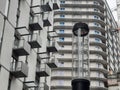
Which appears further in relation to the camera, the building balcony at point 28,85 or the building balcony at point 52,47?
the building balcony at point 52,47

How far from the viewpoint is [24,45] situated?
2427 centimetres

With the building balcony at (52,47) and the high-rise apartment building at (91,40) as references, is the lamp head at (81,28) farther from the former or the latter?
the high-rise apartment building at (91,40)

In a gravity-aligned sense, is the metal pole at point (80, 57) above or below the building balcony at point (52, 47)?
below

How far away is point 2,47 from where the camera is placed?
2189 centimetres

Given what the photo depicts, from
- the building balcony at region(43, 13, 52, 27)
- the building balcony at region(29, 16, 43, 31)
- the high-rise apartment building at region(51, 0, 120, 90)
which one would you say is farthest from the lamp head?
the high-rise apartment building at region(51, 0, 120, 90)

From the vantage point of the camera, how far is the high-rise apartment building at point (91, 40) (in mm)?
71750

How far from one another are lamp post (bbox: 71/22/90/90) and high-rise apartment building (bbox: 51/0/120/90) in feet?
210

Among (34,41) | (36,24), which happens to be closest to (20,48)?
(34,41)

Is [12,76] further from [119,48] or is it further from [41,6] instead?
[119,48]

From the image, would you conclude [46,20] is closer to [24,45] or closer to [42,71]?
[42,71]

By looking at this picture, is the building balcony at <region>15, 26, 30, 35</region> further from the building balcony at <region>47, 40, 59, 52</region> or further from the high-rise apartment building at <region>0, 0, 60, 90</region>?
the building balcony at <region>47, 40, 59, 52</region>

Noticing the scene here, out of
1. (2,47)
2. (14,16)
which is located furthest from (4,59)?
(14,16)

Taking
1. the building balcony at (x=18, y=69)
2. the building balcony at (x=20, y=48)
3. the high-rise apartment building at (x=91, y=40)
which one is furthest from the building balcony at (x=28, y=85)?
the high-rise apartment building at (x=91, y=40)

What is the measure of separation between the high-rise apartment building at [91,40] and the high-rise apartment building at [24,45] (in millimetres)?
38922
